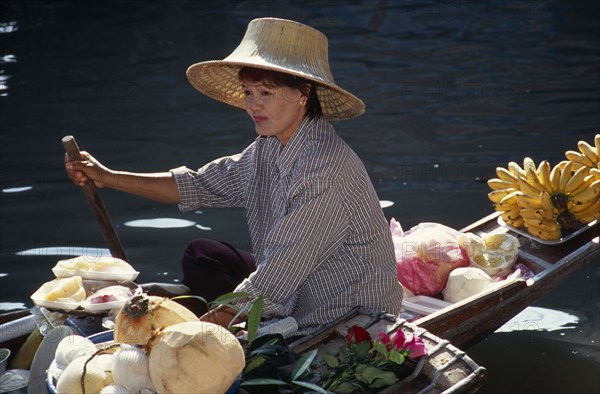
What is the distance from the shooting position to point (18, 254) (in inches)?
193

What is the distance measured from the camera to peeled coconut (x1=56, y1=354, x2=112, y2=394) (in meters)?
2.21

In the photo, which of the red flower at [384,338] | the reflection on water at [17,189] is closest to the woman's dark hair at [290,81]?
the red flower at [384,338]

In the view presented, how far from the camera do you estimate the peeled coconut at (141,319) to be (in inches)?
85.8

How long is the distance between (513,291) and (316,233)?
0.91 metres

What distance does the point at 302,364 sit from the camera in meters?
2.41

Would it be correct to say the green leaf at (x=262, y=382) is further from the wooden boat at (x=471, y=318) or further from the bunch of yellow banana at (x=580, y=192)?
the bunch of yellow banana at (x=580, y=192)

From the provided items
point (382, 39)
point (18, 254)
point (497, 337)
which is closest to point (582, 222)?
point (497, 337)

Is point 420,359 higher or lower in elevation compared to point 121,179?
lower

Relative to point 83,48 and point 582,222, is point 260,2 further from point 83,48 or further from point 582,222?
point 582,222

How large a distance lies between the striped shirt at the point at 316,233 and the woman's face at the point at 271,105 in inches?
2.4

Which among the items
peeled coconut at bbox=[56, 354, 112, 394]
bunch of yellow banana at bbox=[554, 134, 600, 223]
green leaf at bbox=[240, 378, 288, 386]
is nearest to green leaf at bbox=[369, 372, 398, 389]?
green leaf at bbox=[240, 378, 288, 386]

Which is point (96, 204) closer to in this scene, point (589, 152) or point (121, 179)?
point (121, 179)

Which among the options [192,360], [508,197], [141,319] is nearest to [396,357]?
[192,360]

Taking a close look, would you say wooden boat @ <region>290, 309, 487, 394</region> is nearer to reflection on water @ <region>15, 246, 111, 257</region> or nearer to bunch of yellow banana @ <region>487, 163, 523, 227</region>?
bunch of yellow banana @ <region>487, 163, 523, 227</region>
